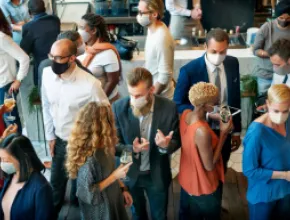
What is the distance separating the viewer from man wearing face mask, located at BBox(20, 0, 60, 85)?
4609 millimetres

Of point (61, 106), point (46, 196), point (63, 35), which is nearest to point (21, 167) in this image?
point (46, 196)

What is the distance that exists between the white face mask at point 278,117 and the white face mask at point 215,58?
2.36ft

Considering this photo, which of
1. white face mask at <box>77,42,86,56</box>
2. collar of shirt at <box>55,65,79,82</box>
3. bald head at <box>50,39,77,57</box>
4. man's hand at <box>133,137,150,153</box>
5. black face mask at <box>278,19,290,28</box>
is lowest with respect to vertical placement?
man's hand at <box>133,137,150,153</box>

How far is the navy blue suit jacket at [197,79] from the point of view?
350 centimetres

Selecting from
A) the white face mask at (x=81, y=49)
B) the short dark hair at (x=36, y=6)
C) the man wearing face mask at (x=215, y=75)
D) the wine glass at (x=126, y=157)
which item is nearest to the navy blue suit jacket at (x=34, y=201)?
the wine glass at (x=126, y=157)

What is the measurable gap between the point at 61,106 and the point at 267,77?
6.47 feet

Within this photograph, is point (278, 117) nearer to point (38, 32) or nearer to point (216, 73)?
point (216, 73)

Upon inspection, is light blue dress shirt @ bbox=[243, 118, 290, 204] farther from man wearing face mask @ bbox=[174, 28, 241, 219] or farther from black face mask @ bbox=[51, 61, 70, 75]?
black face mask @ bbox=[51, 61, 70, 75]

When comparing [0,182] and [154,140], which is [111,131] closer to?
[154,140]

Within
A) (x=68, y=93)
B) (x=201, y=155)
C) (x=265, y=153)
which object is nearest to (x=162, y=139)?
(x=201, y=155)

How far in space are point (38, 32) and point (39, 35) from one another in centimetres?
3

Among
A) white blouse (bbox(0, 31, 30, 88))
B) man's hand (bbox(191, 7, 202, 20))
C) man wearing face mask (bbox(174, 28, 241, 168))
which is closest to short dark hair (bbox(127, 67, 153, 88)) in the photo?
man wearing face mask (bbox(174, 28, 241, 168))

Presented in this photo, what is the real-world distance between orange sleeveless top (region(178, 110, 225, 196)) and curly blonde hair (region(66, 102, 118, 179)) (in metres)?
0.55

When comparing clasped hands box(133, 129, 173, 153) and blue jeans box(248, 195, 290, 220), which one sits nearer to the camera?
clasped hands box(133, 129, 173, 153)
